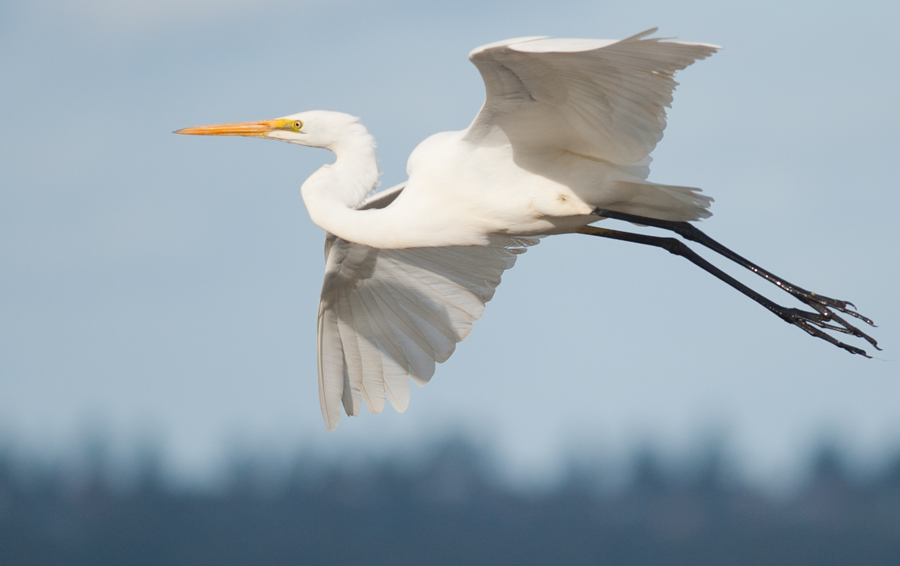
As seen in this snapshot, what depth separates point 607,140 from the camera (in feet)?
20.9

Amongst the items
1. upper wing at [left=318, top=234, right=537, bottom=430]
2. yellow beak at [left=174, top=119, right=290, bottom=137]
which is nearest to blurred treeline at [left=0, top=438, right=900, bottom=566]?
upper wing at [left=318, top=234, right=537, bottom=430]

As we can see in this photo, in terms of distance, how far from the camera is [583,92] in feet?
19.5

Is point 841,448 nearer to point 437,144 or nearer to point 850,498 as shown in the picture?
point 850,498

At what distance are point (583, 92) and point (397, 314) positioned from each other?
288cm

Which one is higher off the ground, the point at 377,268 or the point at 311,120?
the point at 311,120

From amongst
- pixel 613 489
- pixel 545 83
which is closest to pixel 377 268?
pixel 545 83

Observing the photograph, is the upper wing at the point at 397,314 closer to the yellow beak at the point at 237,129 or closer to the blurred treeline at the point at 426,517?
the yellow beak at the point at 237,129

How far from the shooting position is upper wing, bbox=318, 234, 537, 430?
8234 millimetres

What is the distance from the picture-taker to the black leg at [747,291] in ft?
22.9

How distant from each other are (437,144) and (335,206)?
65cm

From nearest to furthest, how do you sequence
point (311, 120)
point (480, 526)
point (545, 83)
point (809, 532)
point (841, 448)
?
point (545, 83), point (311, 120), point (809, 532), point (480, 526), point (841, 448)

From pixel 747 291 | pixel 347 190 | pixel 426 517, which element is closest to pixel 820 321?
pixel 747 291

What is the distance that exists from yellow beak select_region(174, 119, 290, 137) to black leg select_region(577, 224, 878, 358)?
6.45 feet

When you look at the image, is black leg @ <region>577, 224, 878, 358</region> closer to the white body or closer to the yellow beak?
the white body
